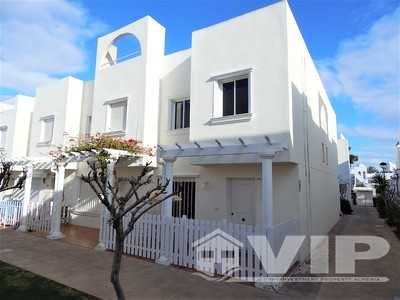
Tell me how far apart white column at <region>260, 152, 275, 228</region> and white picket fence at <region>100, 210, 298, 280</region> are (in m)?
0.29

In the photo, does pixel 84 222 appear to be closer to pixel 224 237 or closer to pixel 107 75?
pixel 107 75

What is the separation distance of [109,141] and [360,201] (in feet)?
138

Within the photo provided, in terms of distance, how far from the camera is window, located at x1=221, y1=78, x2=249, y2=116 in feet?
32.0

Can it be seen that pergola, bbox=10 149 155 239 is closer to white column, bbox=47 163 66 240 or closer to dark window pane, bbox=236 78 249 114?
white column, bbox=47 163 66 240

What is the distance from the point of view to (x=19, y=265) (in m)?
7.88

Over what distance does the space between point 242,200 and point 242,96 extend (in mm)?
4085

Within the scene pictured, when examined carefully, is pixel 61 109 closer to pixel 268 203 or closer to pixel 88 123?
pixel 88 123

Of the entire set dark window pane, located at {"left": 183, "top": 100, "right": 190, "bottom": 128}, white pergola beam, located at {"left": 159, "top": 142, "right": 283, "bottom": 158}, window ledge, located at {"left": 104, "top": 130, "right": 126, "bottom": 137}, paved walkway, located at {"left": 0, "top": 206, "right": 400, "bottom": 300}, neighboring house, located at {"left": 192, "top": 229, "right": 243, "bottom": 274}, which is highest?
dark window pane, located at {"left": 183, "top": 100, "right": 190, "bottom": 128}

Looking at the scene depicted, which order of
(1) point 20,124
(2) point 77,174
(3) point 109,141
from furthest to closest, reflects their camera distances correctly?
(1) point 20,124 → (2) point 77,174 → (3) point 109,141

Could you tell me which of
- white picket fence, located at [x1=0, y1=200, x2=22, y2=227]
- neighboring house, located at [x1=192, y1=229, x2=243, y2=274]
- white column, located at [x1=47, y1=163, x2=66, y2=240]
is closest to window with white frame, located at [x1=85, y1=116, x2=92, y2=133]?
white column, located at [x1=47, y1=163, x2=66, y2=240]

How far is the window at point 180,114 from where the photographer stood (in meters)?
12.6

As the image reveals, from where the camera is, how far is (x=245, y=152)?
787 cm

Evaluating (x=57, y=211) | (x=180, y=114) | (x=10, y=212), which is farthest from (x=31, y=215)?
(x=180, y=114)

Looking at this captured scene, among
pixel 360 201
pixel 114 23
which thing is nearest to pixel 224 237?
pixel 114 23
